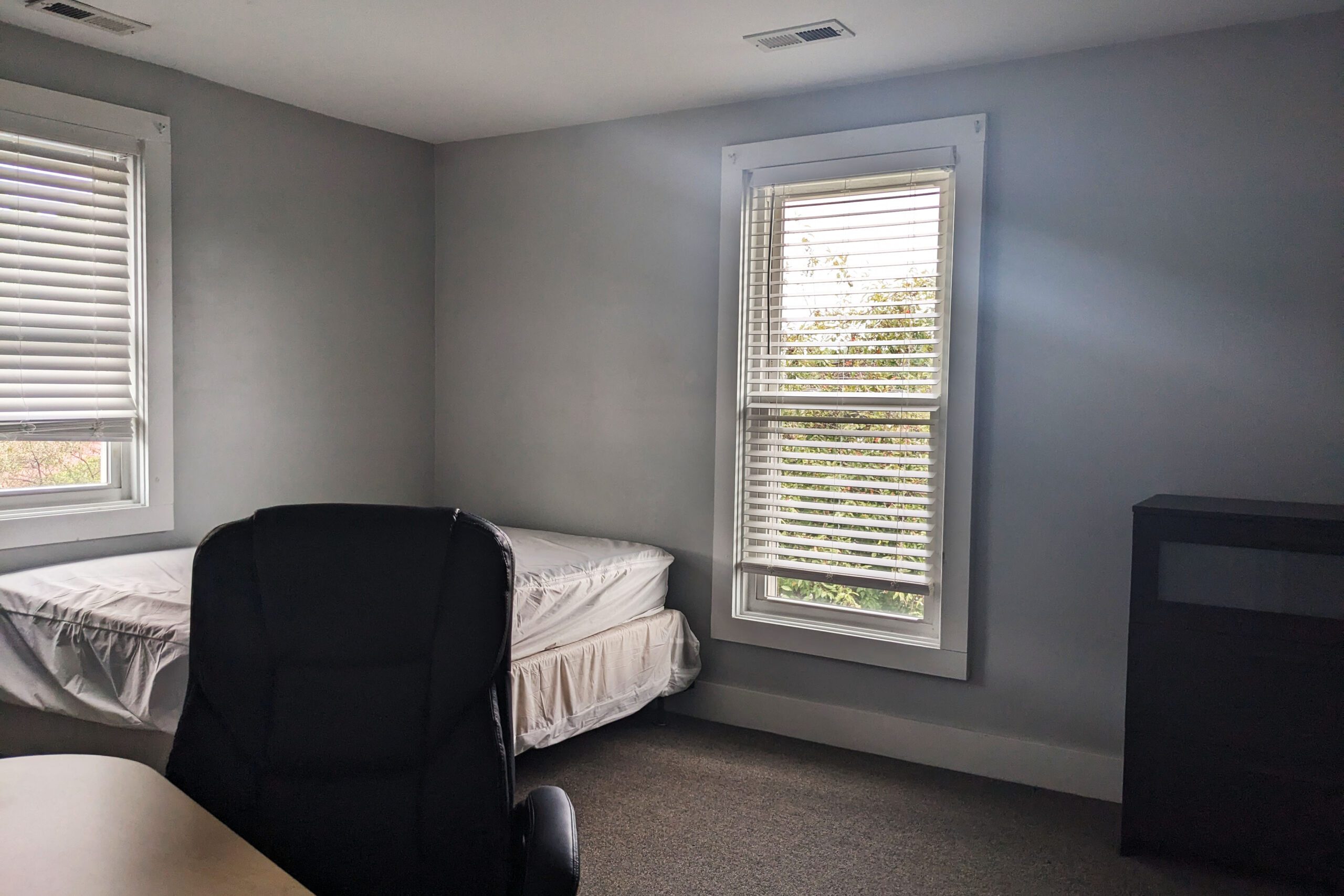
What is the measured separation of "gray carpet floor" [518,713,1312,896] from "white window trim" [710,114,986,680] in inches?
16.6

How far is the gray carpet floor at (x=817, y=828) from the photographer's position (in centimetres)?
271

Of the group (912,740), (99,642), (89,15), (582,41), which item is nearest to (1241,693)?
(912,740)

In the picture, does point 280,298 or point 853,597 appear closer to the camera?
point 853,597

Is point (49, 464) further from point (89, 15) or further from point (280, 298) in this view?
point (89, 15)

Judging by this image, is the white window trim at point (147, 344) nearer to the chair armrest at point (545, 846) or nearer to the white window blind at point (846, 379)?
the white window blind at point (846, 379)

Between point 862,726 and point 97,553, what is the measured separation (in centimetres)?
290

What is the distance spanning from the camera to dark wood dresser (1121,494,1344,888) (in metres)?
2.63

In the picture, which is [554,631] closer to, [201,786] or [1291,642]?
[201,786]

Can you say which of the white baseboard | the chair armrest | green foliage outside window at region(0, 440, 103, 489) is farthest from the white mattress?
the chair armrest

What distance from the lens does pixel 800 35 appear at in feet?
10.4

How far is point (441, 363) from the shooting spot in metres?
4.80

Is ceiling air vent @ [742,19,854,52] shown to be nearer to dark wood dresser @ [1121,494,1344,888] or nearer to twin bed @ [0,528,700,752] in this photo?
dark wood dresser @ [1121,494,1344,888]

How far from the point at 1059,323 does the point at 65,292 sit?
3465 millimetres

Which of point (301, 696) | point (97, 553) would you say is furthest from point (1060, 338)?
point (97, 553)
